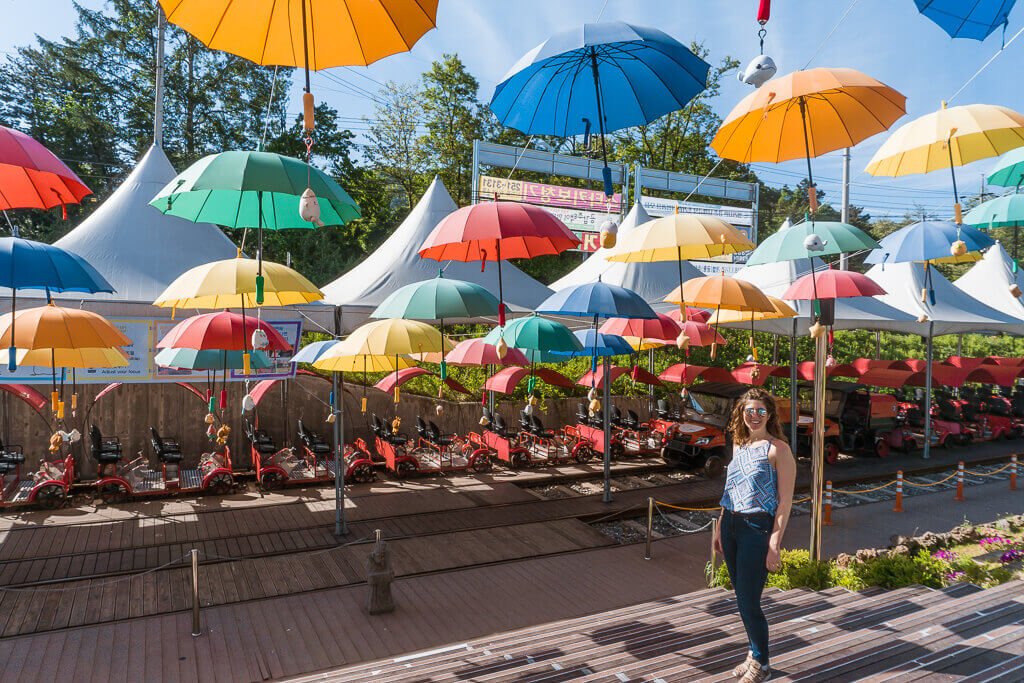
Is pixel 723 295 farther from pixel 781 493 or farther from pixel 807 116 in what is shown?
pixel 781 493

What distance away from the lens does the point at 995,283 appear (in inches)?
836

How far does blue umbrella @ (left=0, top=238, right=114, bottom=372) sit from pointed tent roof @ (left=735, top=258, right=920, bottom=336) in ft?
40.7

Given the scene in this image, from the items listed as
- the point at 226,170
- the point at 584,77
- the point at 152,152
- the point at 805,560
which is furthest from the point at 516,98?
the point at 152,152

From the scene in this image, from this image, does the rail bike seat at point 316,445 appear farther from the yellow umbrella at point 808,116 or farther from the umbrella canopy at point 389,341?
the yellow umbrella at point 808,116

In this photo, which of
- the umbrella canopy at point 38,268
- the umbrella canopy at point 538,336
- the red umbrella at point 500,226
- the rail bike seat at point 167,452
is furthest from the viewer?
the rail bike seat at point 167,452

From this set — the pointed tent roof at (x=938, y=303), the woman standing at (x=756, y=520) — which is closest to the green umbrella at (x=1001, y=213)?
the woman standing at (x=756, y=520)

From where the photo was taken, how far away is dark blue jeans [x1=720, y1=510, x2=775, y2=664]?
Result: 4.06 m

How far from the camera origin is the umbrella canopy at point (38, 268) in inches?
248

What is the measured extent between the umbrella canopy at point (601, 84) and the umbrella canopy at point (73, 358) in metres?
6.49

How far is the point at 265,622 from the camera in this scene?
671cm

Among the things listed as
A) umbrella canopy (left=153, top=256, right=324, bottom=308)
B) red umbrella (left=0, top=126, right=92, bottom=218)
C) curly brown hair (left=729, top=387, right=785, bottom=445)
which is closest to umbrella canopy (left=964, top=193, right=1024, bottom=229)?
curly brown hair (left=729, top=387, right=785, bottom=445)

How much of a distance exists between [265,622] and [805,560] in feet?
20.2

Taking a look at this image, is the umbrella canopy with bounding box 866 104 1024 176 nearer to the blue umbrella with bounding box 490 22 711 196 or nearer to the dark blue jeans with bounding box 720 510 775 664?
the blue umbrella with bounding box 490 22 711 196

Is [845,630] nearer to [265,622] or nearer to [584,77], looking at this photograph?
[584,77]
